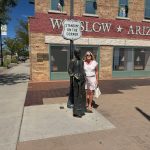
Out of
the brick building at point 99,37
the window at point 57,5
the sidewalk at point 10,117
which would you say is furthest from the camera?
the window at point 57,5

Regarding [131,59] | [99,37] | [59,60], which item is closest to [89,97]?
[59,60]

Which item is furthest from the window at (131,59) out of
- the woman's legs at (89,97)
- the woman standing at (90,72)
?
the woman standing at (90,72)

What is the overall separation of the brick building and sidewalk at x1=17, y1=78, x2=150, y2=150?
6.11 meters

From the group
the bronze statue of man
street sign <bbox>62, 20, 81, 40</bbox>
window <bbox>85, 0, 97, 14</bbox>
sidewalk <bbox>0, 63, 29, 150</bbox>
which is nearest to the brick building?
window <bbox>85, 0, 97, 14</bbox>

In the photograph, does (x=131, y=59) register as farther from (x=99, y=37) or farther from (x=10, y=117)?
(x=10, y=117)

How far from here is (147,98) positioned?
30.7ft

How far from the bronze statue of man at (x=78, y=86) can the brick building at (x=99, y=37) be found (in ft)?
26.1

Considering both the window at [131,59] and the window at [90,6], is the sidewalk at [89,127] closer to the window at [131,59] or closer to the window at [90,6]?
the window at [131,59]

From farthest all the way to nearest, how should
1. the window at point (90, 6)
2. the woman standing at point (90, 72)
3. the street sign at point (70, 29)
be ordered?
the window at point (90, 6) < the street sign at point (70, 29) < the woman standing at point (90, 72)

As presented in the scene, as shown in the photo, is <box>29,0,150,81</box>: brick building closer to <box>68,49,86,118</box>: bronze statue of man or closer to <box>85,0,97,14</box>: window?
<box>85,0,97,14</box>: window

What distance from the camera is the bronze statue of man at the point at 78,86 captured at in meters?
6.64

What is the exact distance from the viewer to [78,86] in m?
6.68

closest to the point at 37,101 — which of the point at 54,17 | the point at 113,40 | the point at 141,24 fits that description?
the point at 54,17

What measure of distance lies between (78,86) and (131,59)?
11.2 metres
